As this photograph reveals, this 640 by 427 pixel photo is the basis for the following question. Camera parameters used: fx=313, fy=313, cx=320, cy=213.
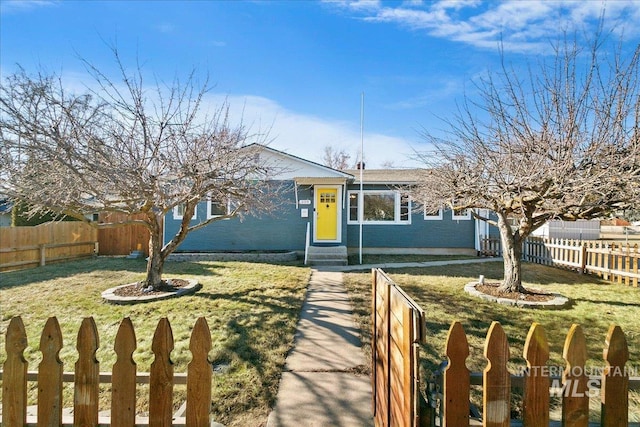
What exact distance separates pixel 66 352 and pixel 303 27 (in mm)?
8185

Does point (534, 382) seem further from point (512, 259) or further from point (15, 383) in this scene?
point (512, 259)

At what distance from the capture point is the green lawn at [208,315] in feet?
10.1

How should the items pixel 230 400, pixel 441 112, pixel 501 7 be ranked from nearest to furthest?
pixel 230 400
pixel 501 7
pixel 441 112

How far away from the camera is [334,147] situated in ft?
121

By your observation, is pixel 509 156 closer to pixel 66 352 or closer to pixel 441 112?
pixel 441 112

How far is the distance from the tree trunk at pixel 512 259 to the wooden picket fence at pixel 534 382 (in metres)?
5.83

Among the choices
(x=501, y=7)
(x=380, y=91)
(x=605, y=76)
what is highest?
(x=380, y=91)

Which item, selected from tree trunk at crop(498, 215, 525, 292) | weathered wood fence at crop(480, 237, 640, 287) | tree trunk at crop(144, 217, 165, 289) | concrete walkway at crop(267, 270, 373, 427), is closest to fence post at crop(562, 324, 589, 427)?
concrete walkway at crop(267, 270, 373, 427)

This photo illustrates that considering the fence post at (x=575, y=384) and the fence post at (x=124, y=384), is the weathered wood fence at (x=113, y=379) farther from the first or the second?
the fence post at (x=575, y=384)

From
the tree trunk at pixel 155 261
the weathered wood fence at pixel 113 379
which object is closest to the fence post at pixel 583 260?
the weathered wood fence at pixel 113 379

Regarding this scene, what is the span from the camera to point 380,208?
1381 centimetres

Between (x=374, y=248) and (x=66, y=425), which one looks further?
(x=374, y=248)

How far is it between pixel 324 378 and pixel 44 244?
12.4m

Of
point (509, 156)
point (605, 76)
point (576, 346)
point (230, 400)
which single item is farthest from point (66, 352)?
point (605, 76)
